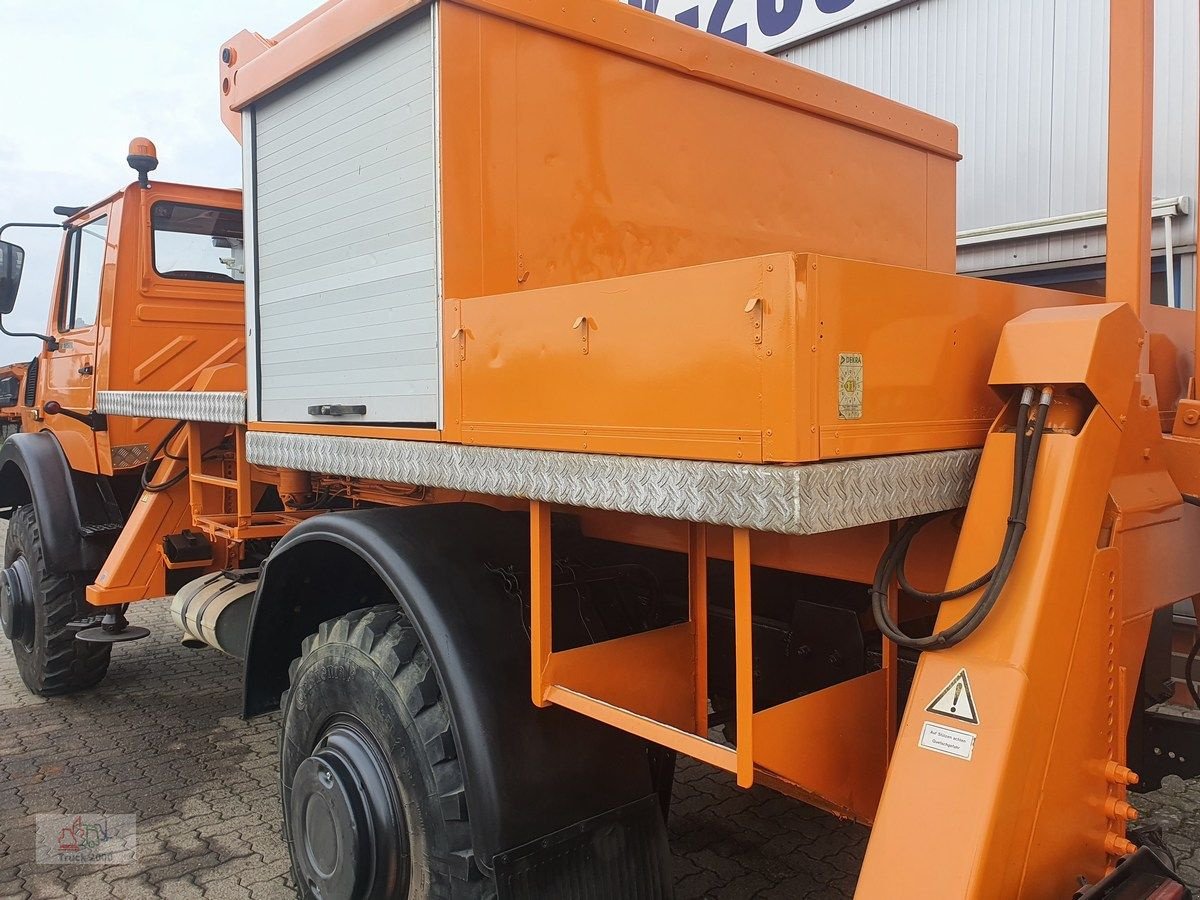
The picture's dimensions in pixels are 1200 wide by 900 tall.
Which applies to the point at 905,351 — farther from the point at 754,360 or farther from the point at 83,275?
the point at 83,275

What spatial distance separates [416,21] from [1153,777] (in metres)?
2.58

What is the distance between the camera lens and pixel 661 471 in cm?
164

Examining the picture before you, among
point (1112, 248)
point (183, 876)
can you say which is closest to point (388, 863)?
point (183, 876)

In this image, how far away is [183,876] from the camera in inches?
131

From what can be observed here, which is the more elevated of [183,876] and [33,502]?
[33,502]

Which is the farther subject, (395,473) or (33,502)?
(33,502)

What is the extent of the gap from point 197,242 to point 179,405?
71.2 inches

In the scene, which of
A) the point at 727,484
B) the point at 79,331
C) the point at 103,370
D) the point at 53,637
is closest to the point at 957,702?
the point at 727,484

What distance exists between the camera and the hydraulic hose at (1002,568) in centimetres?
151

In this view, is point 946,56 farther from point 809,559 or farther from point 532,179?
point 809,559

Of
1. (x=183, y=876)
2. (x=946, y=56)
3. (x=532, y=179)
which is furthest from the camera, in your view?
(x=946, y=56)

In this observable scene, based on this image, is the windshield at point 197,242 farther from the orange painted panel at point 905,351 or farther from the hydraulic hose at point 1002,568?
the hydraulic hose at point 1002,568

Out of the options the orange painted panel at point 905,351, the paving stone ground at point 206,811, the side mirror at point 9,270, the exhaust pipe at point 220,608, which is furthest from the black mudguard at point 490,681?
the side mirror at point 9,270

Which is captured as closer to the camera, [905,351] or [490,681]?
[905,351]
